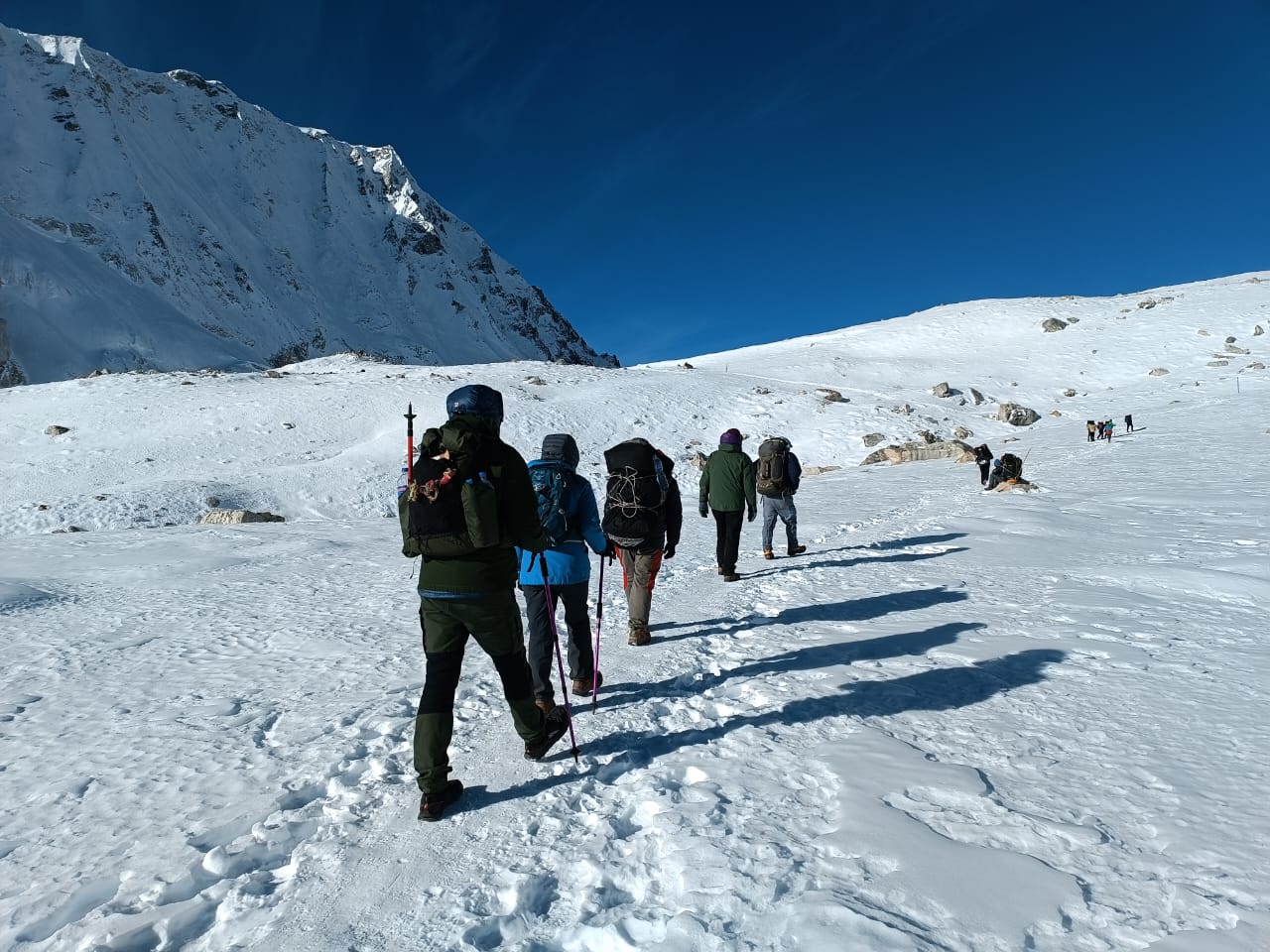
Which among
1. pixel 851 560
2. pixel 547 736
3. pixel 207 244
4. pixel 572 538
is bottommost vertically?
pixel 547 736

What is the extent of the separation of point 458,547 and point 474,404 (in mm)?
790

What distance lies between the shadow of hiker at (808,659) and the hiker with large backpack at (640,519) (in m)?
1.06

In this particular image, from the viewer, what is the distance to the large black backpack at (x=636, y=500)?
5.99m

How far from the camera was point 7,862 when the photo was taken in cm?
308

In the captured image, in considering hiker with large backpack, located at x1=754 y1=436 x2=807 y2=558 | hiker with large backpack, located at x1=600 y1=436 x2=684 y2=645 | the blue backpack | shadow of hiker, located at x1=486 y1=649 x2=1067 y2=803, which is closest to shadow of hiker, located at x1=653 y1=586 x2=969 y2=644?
hiker with large backpack, located at x1=600 y1=436 x2=684 y2=645

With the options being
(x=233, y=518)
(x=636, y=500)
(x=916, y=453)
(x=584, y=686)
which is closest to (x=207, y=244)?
(x=233, y=518)

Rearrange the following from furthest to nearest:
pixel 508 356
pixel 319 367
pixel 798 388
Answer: pixel 508 356 → pixel 319 367 → pixel 798 388

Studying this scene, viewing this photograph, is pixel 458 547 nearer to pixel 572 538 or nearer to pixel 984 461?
pixel 572 538

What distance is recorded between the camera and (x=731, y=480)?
8523mm

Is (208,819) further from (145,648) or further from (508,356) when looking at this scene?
(508,356)

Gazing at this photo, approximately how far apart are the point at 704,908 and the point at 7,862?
3248 millimetres

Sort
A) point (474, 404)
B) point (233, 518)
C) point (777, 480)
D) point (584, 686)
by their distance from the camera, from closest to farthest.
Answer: point (474, 404)
point (584, 686)
point (777, 480)
point (233, 518)

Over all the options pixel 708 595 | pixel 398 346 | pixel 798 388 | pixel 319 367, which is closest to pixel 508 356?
pixel 398 346

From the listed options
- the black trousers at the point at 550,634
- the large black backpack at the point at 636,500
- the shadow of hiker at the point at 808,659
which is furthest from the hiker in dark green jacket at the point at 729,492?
the black trousers at the point at 550,634
